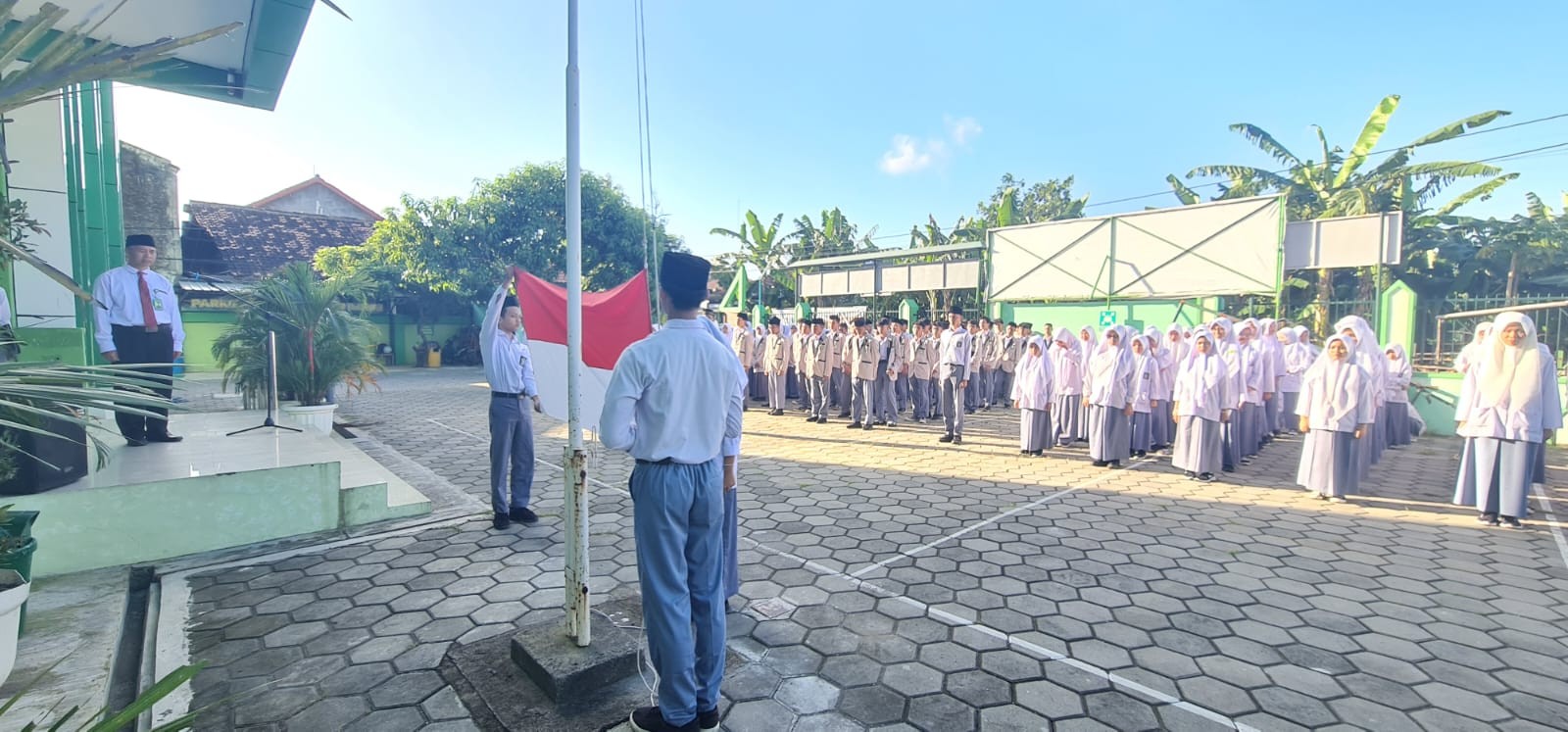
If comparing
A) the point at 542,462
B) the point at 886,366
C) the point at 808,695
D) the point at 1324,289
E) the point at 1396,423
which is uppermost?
the point at 1324,289

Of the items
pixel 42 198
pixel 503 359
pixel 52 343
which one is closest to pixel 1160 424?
pixel 503 359

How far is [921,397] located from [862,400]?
1.09 m

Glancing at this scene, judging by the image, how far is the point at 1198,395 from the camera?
7211 mm

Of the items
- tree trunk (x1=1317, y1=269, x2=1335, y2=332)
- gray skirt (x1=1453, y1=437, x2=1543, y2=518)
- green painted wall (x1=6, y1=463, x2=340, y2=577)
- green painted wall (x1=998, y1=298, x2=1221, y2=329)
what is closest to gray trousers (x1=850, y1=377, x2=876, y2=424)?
green painted wall (x1=998, y1=298, x2=1221, y2=329)

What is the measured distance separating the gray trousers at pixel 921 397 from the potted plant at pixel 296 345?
8.07 metres

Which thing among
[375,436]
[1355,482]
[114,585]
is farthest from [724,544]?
[375,436]

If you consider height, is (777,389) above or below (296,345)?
below

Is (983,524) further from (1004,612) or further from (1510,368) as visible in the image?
(1510,368)

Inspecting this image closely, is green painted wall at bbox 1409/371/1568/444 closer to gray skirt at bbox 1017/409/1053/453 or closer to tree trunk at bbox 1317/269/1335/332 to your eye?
tree trunk at bbox 1317/269/1335/332

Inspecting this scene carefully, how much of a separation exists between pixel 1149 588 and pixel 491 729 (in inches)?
140

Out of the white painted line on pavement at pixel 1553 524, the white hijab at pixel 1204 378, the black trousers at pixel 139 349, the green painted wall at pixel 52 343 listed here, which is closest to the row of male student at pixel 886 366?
the white hijab at pixel 1204 378

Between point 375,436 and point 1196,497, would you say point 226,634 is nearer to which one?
point 375,436

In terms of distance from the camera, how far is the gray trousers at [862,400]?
35.5 ft

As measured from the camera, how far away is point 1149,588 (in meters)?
4.17
